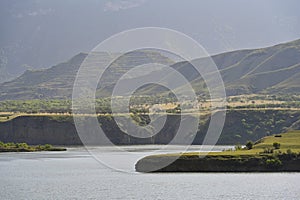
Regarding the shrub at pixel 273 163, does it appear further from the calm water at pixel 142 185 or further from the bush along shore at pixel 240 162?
the calm water at pixel 142 185

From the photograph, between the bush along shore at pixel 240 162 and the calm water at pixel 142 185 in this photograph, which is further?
the bush along shore at pixel 240 162

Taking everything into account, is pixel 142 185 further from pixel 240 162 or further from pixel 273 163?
pixel 273 163

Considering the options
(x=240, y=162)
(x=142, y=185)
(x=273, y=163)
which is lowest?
A: (x=142, y=185)

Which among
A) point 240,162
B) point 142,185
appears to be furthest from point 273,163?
point 142,185

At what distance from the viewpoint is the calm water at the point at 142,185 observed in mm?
60719

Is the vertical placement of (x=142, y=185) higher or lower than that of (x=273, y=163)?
lower

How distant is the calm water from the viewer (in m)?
60.7

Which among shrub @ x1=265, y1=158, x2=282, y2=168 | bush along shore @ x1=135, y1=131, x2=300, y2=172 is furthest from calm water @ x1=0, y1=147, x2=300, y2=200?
shrub @ x1=265, y1=158, x2=282, y2=168

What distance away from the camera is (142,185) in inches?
2694

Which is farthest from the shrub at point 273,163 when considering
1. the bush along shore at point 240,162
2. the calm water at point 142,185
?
the calm water at point 142,185

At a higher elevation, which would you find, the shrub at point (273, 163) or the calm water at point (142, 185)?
the shrub at point (273, 163)

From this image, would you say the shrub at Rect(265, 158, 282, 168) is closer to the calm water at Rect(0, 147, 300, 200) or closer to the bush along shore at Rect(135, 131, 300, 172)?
the bush along shore at Rect(135, 131, 300, 172)

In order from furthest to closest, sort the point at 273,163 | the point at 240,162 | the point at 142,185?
the point at 240,162, the point at 273,163, the point at 142,185

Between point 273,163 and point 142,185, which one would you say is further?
point 273,163
